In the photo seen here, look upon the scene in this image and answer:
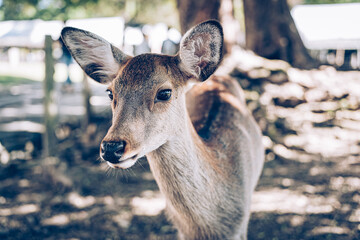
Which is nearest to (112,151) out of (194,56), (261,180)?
(194,56)

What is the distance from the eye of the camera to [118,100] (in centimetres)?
225

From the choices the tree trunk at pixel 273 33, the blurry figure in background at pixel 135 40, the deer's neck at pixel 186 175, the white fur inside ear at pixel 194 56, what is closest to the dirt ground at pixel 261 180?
the deer's neck at pixel 186 175

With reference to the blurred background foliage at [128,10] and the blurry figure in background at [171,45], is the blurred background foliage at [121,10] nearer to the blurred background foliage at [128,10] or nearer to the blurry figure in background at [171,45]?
the blurred background foliage at [128,10]

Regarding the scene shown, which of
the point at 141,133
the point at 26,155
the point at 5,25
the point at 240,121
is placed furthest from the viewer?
the point at 5,25

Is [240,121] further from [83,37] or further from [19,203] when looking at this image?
[19,203]

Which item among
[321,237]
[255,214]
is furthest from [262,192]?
[321,237]

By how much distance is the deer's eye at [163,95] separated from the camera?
2.26m

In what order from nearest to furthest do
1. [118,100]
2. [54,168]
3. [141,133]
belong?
[141,133] < [118,100] < [54,168]

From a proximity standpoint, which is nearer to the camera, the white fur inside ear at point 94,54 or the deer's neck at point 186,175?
the deer's neck at point 186,175

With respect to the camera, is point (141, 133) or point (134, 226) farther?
point (134, 226)

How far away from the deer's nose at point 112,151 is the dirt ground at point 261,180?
0.56m

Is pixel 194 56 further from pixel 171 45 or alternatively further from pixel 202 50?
pixel 171 45

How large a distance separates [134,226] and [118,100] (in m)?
2.66

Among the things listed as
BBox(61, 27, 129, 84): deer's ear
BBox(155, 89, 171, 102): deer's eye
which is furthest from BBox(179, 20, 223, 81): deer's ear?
BBox(61, 27, 129, 84): deer's ear
